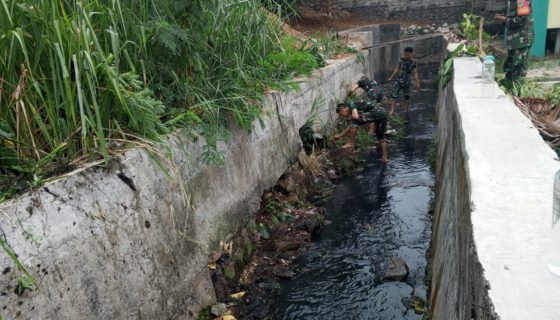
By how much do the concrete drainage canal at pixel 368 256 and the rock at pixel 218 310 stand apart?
22cm

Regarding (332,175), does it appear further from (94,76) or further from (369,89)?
(94,76)

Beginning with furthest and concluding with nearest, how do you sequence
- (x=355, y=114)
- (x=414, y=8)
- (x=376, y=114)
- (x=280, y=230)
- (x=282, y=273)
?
(x=414, y=8), (x=376, y=114), (x=355, y=114), (x=280, y=230), (x=282, y=273)

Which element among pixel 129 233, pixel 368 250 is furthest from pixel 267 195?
pixel 129 233

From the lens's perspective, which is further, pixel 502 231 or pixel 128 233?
pixel 128 233

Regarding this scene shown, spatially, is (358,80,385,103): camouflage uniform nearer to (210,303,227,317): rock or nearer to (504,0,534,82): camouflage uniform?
(504,0,534,82): camouflage uniform

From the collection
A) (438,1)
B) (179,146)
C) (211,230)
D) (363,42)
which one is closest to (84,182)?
(179,146)

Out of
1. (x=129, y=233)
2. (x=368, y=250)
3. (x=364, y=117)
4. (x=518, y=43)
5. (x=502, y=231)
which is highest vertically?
(x=518, y=43)

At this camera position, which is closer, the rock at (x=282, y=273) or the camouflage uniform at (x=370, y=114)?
the rock at (x=282, y=273)

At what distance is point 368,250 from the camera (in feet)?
16.5

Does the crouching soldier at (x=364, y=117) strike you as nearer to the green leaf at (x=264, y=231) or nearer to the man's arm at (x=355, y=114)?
the man's arm at (x=355, y=114)

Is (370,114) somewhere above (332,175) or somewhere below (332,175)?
above

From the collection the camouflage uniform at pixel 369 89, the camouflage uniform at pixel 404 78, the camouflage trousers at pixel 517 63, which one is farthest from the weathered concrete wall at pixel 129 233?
the camouflage uniform at pixel 404 78

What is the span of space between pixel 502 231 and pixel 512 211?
0.74ft

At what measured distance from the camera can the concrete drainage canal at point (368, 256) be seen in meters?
4.04
